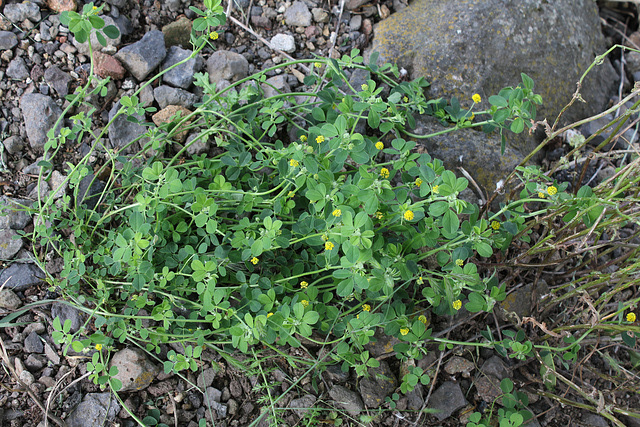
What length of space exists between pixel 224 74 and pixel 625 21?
313 centimetres

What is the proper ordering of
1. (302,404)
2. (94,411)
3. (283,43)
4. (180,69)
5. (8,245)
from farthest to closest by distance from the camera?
1. (283,43)
2. (180,69)
3. (8,245)
4. (302,404)
5. (94,411)

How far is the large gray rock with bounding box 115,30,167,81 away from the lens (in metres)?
2.73

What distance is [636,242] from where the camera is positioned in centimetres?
268

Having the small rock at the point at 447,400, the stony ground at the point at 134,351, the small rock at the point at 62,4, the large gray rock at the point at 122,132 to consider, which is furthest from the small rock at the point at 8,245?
the small rock at the point at 447,400

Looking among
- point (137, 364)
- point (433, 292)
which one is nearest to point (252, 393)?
point (137, 364)

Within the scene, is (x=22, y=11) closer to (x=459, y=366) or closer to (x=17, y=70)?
(x=17, y=70)

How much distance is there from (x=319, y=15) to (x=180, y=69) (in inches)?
39.6

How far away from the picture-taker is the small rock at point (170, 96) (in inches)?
106

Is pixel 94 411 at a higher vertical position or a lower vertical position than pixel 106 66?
lower

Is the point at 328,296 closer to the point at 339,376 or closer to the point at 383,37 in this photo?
the point at 339,376

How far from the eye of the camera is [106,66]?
2.68m

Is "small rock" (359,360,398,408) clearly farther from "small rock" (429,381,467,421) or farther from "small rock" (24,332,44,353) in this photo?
"small rock" (24,332,44,353)

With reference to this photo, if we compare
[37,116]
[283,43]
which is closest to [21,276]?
[37,116]

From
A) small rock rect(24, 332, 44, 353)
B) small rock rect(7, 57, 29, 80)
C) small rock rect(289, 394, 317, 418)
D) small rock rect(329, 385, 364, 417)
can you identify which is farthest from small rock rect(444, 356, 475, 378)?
small rock rect(7, 57, 29, 80)
